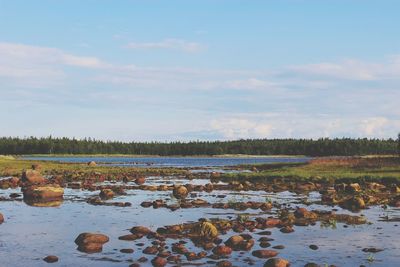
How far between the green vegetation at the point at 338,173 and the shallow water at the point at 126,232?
16831 mm

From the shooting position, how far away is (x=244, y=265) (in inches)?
750

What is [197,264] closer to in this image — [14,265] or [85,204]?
[14,265]

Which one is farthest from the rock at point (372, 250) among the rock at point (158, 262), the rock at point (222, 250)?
the rock at point (158, 262)

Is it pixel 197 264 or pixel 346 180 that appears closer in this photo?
pixel 197 264

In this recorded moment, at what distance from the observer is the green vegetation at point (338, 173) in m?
55.7

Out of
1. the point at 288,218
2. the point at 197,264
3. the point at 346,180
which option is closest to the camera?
the point at 197,264

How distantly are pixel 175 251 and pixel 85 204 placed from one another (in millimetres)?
18919

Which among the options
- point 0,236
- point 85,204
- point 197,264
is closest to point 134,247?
point 197,264

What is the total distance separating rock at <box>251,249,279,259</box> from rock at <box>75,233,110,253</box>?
256 inches

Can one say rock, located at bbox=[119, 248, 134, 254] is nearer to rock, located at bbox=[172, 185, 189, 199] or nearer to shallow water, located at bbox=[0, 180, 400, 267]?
shallow water, located at bbox=[0, 180, 400, 267]

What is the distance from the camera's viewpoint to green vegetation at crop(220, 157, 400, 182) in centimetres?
5572

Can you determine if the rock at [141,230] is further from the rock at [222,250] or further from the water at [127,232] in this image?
the rock at [222,250]

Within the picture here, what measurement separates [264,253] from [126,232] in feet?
27.1

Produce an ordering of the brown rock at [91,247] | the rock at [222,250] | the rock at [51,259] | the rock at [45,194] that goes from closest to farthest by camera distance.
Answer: the rock at [51,259] < the rock at [222,250] < the brown rock at [91,247] < the rock at [45,194]
